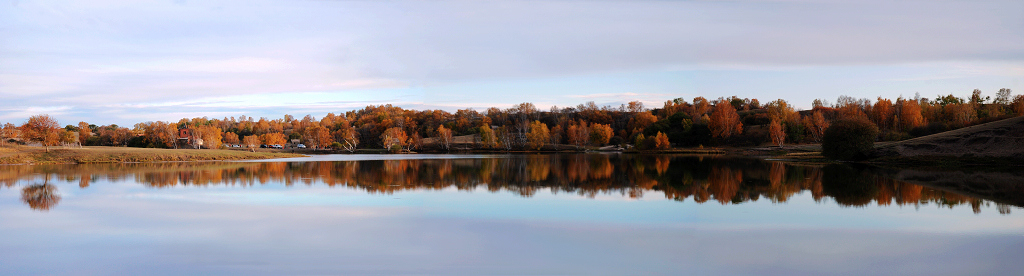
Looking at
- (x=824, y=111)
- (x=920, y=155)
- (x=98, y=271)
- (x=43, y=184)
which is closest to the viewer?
(x=98, y=271)

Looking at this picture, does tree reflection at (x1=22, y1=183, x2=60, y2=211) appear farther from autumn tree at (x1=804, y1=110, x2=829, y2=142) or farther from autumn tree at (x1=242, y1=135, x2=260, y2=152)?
autumn tree at (x1=804, y1=110, x2=829, y2=142)

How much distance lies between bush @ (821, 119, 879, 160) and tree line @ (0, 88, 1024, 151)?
18.6 m

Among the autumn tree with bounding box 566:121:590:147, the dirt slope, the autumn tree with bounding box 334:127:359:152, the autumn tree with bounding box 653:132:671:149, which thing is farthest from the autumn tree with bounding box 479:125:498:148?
the dirt slope

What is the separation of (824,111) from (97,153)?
116973mm

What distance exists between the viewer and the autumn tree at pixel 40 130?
142ft

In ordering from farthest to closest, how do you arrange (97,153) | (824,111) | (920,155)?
(824,111), (97,153), (920,155)

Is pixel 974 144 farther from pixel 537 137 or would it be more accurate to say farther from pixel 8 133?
pixel 8 133

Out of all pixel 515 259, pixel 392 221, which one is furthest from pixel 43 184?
pixel 515 259

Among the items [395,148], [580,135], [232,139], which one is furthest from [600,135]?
[232,139]

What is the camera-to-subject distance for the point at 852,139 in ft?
116

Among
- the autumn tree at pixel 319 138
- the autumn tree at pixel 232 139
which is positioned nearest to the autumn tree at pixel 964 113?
the autumn tree at pixel 319 138

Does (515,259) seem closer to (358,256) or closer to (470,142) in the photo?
(358,256)

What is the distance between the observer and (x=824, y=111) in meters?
106

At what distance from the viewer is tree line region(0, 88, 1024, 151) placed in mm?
69062
